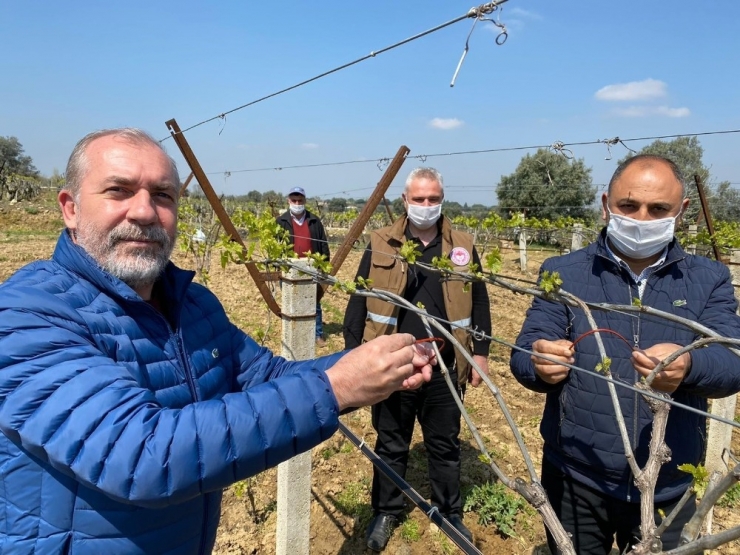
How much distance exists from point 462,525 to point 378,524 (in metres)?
0.54

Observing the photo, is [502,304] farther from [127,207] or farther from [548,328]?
[127,207]

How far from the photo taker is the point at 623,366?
1.81m

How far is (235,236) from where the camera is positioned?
3180 millimetres

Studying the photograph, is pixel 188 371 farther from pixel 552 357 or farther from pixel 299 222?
pixel 299 222

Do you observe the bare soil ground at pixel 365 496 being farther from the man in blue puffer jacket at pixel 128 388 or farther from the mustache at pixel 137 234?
the mustache at pixel 137 234

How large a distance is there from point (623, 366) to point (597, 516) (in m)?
0.64

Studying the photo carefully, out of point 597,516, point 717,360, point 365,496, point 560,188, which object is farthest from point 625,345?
point 560,188

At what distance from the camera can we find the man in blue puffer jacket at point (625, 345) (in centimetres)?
177

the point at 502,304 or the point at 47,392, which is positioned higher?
the point at 47,392

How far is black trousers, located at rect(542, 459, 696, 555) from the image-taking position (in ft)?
5.97

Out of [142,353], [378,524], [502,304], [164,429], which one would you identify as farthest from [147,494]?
[502,304]

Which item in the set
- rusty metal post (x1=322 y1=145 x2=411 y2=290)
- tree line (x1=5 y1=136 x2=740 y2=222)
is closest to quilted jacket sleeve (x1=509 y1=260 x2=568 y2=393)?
rusty metal post (x1=322 y1=145 x2=411 y2=290)

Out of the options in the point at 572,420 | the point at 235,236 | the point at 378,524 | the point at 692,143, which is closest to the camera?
the point at 572,420

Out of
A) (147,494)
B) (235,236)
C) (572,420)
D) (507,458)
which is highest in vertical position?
(235,236)
